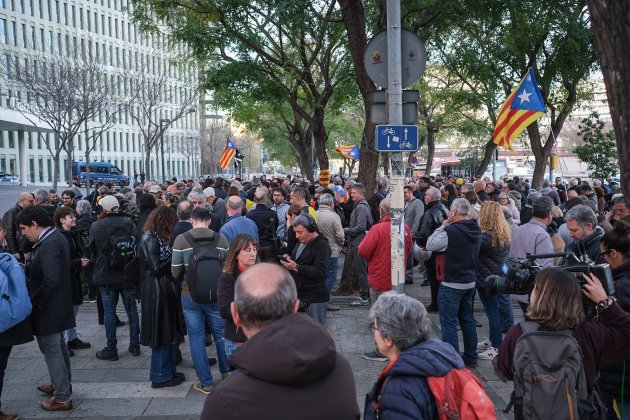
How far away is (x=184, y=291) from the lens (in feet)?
20.9

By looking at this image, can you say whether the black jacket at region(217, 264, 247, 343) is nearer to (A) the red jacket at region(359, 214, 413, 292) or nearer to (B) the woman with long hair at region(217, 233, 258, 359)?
(B) the woman with long hair at region(217, 233, 258, 359)

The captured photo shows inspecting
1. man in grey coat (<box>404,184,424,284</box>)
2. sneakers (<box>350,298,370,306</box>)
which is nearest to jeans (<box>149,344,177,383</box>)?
sneakers (<box>350,298,370,306</box>)

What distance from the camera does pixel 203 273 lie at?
239 inches

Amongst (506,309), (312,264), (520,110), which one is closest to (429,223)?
(506,309)

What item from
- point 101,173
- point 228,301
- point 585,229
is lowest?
point 228,301

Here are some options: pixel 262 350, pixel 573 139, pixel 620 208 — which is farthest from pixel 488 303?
pixel 573 139

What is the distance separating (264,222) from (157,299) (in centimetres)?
322

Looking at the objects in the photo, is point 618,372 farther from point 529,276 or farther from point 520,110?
point 520,110

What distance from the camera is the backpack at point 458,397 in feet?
9.17

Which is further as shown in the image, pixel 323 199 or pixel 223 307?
pixel 323 199

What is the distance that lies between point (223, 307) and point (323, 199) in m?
4.25

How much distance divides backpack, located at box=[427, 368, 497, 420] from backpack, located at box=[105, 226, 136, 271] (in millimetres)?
5401

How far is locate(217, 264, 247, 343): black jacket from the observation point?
545 cm

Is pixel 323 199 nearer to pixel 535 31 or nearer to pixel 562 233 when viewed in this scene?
pixel 562 233
